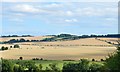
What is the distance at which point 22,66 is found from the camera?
181 ft

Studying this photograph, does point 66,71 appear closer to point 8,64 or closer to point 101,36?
point 8,64

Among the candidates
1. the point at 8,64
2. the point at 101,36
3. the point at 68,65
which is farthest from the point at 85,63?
the point at 101,36

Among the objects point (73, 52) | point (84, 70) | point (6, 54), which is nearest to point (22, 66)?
point (84, 70)

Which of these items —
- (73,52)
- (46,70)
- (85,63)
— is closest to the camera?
(46,70)

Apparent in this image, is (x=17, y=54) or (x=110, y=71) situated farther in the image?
(x=17, y=54)

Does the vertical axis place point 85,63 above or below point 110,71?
below

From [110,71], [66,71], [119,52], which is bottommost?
[66,71]

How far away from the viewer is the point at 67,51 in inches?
3019

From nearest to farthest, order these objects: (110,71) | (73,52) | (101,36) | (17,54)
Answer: (110,71) < (17,54) < (73,52) < (101,36)

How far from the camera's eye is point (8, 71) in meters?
53.9

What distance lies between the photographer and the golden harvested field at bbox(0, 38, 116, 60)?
65.8 meters

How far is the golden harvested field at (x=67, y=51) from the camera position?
65812 mm

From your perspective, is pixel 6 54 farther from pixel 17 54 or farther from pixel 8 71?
pixel 8 71

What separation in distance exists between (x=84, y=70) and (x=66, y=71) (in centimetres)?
323
